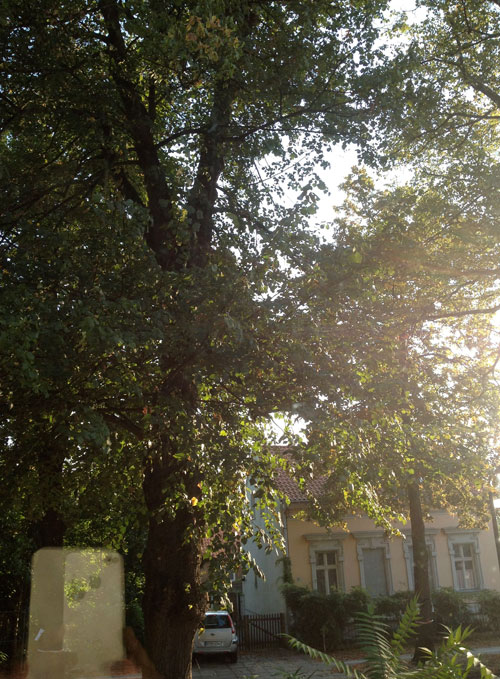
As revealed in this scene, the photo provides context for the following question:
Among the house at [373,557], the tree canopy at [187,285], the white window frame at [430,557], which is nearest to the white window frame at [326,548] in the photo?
the house at [373,557]

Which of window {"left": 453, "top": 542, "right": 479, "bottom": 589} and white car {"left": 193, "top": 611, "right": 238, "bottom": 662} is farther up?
window {"left": 453, "top": 542, "right": 479, "bottom": 589}

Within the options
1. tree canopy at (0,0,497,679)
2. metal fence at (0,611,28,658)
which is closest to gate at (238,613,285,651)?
metal fence at (0,611,28,658)

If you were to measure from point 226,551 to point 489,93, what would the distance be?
10.7 m

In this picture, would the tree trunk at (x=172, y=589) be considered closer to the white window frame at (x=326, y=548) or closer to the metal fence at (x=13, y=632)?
the metal fence at (x=13, y=632)

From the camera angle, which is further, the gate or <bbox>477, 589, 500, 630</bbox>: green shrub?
the gate

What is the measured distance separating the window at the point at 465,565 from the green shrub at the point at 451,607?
2875 millimetres

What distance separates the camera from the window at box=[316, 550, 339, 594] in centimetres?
2294

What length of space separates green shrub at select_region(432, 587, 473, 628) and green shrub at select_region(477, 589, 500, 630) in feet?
2.28

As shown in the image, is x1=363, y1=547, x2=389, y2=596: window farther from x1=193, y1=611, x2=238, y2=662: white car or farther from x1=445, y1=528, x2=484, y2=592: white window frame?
x1=193, y1=611, x2=238, y2=662: white car

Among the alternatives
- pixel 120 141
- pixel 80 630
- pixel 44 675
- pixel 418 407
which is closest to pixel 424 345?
pixel 418 407

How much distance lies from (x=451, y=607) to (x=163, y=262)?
18.5 metres

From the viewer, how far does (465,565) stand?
80.7 ft

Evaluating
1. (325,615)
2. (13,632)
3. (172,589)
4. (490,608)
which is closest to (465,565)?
(490,608)

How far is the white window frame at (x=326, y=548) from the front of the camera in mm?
22875
